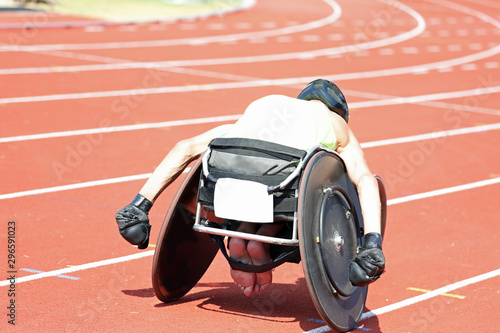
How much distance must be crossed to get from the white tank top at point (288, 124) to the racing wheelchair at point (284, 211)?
11cm

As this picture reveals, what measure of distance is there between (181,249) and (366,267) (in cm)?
130

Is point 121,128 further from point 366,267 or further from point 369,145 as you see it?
point 366,267

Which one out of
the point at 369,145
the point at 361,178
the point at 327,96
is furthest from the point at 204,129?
the point at 361,178

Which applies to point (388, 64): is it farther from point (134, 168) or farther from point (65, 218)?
point (65, 218)

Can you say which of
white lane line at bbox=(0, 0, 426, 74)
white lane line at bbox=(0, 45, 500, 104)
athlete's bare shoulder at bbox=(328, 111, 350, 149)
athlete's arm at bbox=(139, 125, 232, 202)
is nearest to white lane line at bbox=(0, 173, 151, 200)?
athlete's arm at bbox=(139, 125, 232, 202)

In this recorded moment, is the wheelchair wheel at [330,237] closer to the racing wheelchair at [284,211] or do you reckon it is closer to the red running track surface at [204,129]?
the racing wheelchair at [284,211]

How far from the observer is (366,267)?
14.5 feet

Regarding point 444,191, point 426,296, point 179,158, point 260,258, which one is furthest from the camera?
point 444,191

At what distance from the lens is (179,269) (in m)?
5.20

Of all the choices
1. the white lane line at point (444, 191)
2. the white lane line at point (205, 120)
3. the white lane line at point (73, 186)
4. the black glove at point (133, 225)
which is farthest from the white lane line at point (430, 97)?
the black glove at point (133, 225)

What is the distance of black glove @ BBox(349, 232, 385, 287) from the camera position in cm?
443

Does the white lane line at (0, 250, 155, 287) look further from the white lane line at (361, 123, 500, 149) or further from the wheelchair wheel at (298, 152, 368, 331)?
the white lane line at (361, 123, 500, 149)

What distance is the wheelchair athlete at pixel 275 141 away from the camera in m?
4.73

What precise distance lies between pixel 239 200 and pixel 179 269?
915 millimetres
